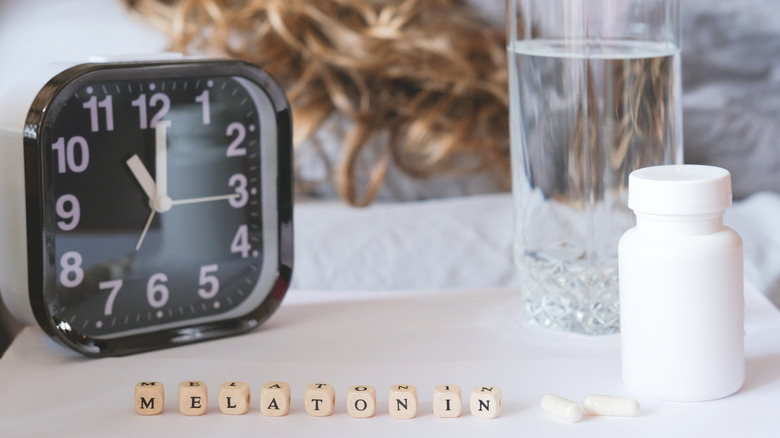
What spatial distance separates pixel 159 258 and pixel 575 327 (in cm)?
31

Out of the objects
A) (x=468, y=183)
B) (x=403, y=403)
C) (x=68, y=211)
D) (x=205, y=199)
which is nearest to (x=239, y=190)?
(x=205, y=199)

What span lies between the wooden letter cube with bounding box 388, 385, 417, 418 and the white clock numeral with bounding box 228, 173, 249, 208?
23cm

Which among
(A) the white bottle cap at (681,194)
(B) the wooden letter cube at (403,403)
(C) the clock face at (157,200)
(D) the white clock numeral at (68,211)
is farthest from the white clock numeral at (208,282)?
(A) the white bottle cap at (681,194)

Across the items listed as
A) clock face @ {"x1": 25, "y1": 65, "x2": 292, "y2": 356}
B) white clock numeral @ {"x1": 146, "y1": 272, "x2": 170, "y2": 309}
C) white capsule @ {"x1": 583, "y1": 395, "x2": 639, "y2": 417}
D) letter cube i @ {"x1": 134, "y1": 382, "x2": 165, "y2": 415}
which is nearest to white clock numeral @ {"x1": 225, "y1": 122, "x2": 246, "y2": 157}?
clock face @ {"x1": 25, "y1": 65, "x2": 292, "y2": 356}

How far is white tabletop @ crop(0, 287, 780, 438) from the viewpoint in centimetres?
52

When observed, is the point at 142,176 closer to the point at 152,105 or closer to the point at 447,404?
the point at 152,105

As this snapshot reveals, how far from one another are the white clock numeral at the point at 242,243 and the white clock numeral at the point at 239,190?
2cm

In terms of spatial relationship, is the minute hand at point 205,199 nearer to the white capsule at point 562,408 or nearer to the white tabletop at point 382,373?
the white tabletop at point 382,373

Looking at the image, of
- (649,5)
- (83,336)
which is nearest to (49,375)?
(83,336)

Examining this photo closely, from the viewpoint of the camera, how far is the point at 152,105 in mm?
643

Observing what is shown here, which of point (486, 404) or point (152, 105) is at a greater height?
point (152, 105)

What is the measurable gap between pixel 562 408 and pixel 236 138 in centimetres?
32

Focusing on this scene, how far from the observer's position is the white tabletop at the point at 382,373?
52 cm

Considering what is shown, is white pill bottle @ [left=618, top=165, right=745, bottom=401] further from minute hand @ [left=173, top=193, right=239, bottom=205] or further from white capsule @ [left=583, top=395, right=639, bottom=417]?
minute hand @ [left=173, top=193, right=239, bottom=205]
